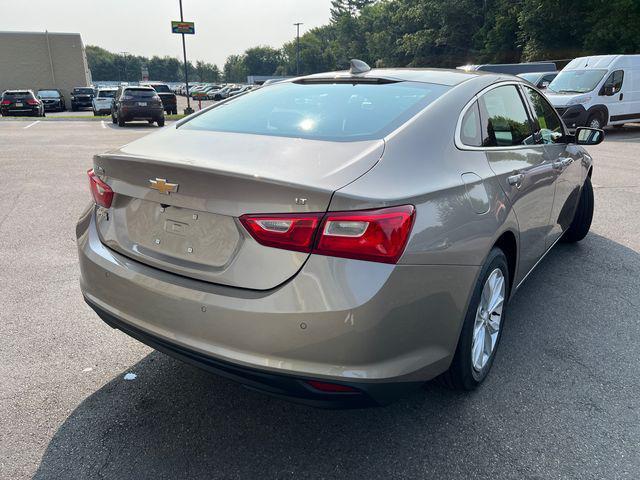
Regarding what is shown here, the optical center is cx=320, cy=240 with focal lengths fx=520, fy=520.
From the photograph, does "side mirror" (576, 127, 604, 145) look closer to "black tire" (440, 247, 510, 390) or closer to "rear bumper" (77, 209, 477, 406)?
"black tire" (440, 247, 510, 390)

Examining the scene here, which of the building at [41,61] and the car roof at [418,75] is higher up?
the building at [41,61]

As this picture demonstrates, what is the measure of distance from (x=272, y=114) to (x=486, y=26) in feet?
188

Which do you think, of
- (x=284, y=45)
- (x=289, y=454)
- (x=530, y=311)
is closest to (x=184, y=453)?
(x=289, y=454)

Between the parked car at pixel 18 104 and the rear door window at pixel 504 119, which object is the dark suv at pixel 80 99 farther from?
the rear door window at pixel 504 119

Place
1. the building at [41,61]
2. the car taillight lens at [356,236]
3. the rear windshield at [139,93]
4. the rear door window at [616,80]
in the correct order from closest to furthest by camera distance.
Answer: the car taillight lens at [356,236] → the rear door window at [616,80] → the rear windshield at [139,93] → the building at [41,61]

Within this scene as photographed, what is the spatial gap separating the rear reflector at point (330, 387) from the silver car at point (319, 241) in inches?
0.4

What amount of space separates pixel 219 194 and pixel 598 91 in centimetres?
1650

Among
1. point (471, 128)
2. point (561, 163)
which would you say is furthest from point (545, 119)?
point (471, 128)

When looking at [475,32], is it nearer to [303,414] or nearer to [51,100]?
[51,100]

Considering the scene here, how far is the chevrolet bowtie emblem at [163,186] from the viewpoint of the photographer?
84.0 inches

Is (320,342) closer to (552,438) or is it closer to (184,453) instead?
(184,453)

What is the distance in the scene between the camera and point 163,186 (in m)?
2.17

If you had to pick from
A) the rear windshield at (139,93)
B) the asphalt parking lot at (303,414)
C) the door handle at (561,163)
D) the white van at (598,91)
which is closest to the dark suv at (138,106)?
the rear windshield at (139,93)

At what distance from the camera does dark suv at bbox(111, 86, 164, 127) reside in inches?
778
